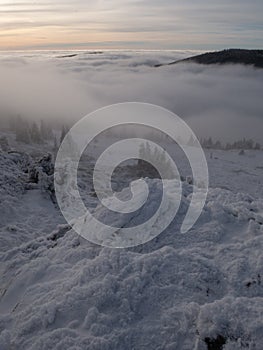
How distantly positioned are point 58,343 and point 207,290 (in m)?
3.93

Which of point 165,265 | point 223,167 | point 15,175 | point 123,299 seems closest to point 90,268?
point 123,299

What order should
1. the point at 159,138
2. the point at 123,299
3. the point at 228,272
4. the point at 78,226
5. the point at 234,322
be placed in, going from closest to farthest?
the point at 234,322
the point at 123,299
the point at 228,272
the point at 78,226
the point at 159,138

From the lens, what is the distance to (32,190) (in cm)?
2586

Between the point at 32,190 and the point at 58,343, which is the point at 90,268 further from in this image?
the point at 32,190

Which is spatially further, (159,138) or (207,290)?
(159,138)

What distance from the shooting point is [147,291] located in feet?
29.5

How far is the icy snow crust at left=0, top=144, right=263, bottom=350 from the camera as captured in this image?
25.6 ft

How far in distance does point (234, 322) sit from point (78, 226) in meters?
6.90

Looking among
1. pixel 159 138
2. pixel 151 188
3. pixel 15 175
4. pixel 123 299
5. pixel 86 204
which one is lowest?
pixel 159 138

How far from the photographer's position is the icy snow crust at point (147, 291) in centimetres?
781

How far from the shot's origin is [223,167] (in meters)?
107

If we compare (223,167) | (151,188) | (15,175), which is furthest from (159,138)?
(151,188)

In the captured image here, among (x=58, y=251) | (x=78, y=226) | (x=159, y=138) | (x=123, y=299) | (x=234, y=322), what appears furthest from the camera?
(x=159, y=138)

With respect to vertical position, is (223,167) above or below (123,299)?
below
